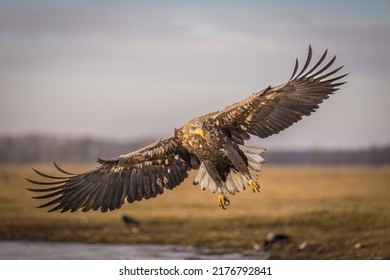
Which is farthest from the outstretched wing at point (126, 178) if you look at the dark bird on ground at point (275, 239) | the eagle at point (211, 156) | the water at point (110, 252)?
the dark bird on ground at point (275, 239)

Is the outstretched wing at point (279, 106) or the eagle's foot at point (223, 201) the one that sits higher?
the outstretched wing at point (279, 106)

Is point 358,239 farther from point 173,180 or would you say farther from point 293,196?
point 293,196

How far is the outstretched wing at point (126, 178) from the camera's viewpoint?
34.2 ft

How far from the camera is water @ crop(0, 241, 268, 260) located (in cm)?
1487

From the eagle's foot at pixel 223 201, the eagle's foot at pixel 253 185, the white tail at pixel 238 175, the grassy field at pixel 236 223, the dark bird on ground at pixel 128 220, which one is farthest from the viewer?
the dark bird on ground at pixel 128 220

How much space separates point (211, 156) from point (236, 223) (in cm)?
1004

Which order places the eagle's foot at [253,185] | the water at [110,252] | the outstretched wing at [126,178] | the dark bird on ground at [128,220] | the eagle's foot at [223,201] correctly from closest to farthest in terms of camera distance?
the eagle's foot at [253,185] → the eagle's foot at [223,201] → the outstretched wing at [126,178] → the water at [110,252] → the dark bird on ground at [128,220]

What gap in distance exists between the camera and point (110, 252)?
1566 centimetres

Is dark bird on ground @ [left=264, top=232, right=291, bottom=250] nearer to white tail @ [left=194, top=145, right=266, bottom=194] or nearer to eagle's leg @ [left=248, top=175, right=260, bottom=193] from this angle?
white tail @ [left=194, top=145, right=266, bottom=194]

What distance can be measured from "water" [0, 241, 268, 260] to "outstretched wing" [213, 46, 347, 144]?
5.30 m

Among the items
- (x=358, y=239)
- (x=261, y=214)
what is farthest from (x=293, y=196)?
(x=358, y=239)

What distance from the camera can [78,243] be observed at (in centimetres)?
1727

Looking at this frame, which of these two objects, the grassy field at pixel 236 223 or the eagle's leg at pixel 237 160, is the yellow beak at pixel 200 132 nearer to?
the eagle's leg at pixel 237 160

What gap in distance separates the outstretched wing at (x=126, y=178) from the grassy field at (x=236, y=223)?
4839 mm
